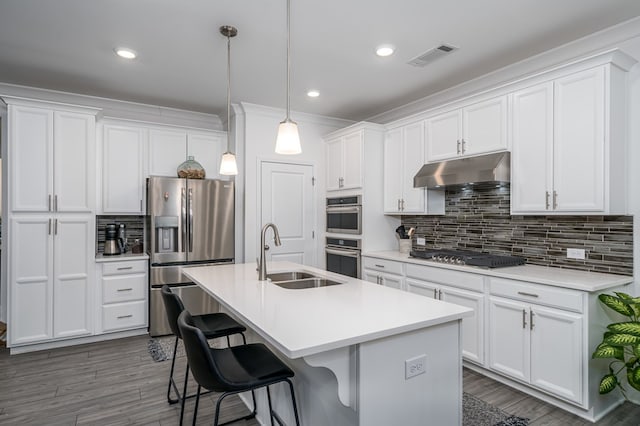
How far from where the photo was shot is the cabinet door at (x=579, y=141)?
8.13 ft

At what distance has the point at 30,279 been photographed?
3.49 meters

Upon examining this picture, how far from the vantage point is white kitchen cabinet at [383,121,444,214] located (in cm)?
392

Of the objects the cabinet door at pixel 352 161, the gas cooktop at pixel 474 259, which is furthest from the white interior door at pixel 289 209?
the gas cooktop at pixel 474 259

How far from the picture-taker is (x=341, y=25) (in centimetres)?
262

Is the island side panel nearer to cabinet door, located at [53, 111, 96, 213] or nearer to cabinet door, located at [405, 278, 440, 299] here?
cabinet door, located at [405, 278, 440, 299]

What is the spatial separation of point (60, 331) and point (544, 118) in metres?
4.72

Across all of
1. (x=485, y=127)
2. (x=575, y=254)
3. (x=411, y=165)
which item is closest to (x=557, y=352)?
(x=575, y=254)

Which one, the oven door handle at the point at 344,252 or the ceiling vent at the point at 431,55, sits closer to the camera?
the ceiling vent at the point at 431,55

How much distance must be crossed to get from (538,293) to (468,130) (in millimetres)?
1560

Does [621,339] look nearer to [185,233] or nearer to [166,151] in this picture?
[185,233]

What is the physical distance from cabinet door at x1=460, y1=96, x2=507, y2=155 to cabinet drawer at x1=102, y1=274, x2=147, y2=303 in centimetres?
361

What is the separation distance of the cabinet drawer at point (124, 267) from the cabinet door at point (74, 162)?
62 cm

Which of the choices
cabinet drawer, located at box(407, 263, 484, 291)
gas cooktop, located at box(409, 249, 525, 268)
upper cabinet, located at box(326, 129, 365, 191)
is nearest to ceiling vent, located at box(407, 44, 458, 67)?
upper cabinet, located at box(326, 129, 365, 191)

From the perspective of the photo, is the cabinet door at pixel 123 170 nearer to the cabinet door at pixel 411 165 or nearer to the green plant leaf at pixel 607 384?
the cabinet door at pixel 411 165
